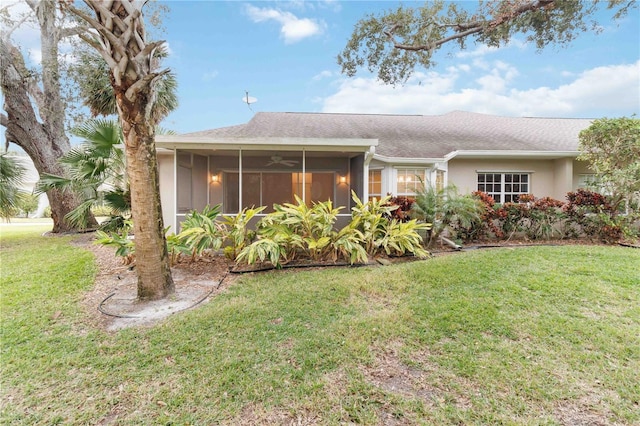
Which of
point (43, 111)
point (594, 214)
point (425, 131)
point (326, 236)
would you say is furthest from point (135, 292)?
point (594, 214)

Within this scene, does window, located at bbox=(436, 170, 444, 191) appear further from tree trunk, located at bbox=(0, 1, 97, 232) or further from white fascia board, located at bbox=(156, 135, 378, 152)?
tree trunk, located at bbox=(0, 1, 97, 232)

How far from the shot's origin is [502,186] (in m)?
10.0

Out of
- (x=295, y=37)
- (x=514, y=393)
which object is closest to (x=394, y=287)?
(x=514, y=393)

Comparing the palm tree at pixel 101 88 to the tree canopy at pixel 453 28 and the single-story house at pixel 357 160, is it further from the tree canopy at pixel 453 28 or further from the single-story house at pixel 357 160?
the tree canopy at pixel 453 28

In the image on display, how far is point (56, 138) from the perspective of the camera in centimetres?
1076

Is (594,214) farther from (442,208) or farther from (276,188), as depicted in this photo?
(276,188)

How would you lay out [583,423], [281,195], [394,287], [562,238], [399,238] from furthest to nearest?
1. [281,195]
2. [562,238]
3. [399,238]
4. [394,287]
5. [583,423]

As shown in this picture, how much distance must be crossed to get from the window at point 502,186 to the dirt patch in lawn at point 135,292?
29.3 ft

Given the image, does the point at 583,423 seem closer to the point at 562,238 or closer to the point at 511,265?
the point at 511,265

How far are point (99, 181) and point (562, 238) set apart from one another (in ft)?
41.8

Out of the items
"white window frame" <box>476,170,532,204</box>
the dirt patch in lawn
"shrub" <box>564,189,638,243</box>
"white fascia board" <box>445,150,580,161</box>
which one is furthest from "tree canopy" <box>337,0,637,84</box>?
the dirt patch in lawn

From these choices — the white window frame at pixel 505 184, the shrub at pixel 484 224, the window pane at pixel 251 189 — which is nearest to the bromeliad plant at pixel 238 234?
the window pane at pixel 251 189

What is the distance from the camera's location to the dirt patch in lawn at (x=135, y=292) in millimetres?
3826

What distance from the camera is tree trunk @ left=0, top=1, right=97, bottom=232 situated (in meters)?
9.76
